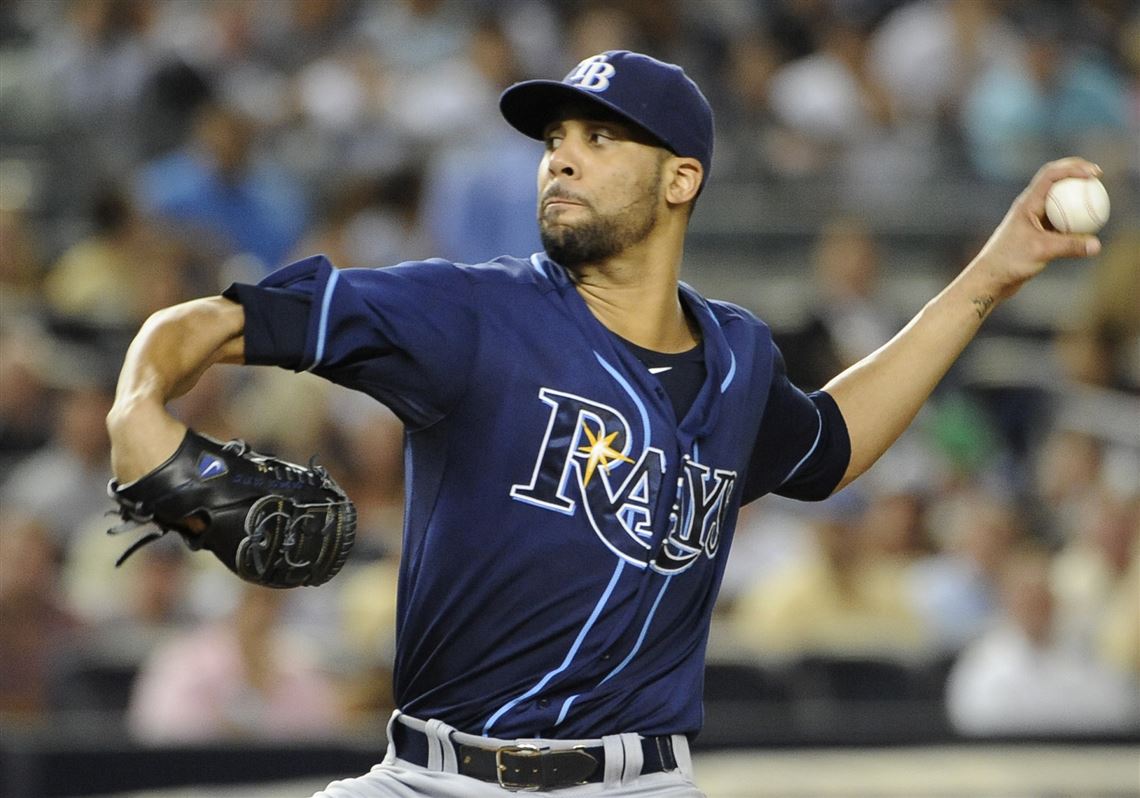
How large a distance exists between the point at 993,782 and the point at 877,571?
1.37m

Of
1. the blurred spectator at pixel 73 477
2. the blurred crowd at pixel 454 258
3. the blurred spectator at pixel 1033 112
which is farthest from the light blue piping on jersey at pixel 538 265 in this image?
the blurred spectator at pixel 1033 112

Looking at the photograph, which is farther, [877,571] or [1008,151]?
[1008,151]

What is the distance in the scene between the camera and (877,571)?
7.37 m

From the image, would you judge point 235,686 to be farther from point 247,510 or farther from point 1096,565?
point 247,510

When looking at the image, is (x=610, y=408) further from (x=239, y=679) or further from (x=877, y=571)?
(x=877, y=571)

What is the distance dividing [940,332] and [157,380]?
1819mm

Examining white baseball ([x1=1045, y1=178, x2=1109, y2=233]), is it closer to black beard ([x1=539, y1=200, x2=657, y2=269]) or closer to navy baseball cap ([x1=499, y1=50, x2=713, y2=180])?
navy baseball cap ([x1=499, y1=50, x2=713, y2=180])

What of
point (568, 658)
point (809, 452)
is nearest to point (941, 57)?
point (809, 452)

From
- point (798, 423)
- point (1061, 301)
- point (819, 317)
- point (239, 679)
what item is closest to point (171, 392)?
point (798, 423)

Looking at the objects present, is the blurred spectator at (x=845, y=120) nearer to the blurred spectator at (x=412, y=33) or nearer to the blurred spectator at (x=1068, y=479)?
the blurred spectator at (x=412, y=33)

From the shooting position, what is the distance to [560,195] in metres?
3.33

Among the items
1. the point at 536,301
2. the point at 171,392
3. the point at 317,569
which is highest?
the point at 536,301

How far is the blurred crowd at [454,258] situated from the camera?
6730 mm

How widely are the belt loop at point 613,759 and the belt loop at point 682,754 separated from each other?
15cm
